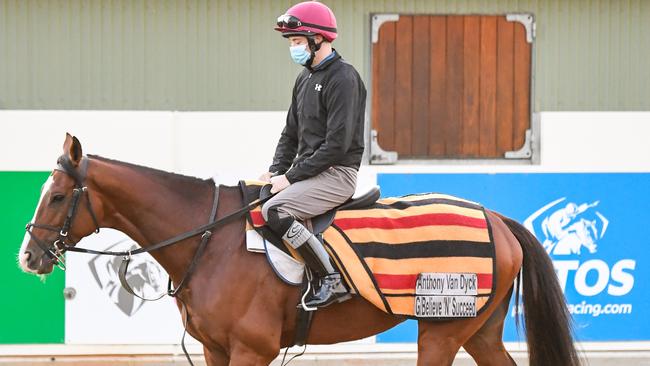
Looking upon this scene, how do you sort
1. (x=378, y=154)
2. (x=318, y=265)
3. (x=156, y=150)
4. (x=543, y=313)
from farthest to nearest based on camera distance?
(x=378, y=154) < (x=156, y=150) < (x=543, y=313) < (x=318, y=265)

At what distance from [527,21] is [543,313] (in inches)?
221

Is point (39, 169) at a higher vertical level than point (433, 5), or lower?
lower

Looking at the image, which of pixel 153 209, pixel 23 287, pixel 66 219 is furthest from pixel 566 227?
pixel 66 219

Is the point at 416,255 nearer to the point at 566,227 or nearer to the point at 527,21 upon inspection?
the point at 566,227

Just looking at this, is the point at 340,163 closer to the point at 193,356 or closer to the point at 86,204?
the point at 86,204

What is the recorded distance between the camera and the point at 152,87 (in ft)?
37.1

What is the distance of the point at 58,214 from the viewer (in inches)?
221

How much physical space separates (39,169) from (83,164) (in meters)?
2.93

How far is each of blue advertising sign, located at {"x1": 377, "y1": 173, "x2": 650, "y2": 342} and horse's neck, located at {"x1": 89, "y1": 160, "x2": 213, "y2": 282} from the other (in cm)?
269

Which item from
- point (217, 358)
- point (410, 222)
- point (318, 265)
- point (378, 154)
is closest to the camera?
point (318, 265)

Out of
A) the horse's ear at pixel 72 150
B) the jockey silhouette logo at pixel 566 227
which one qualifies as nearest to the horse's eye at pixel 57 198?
the horse's ear at pixel 72 150

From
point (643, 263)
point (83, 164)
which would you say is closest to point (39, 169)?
point (83, 164)

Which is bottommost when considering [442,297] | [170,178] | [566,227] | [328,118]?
[442,297]

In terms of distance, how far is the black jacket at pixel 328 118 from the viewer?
5.82m
